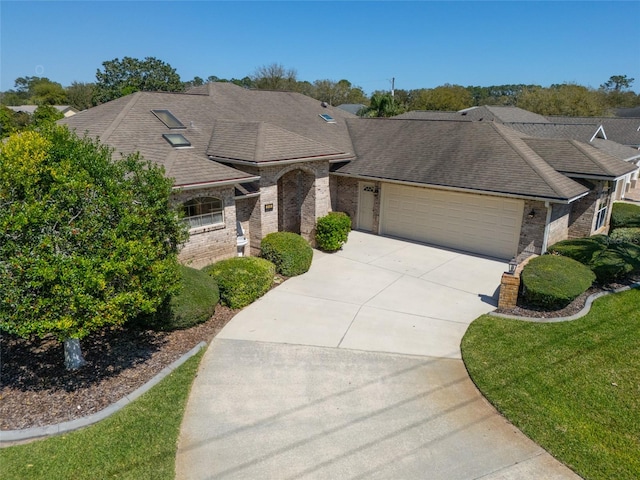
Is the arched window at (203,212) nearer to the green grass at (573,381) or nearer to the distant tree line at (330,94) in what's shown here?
the green grass at (573,381)

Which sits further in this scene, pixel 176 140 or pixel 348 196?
pixel 348 196

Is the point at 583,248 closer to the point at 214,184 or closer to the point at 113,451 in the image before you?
the point at 214,184

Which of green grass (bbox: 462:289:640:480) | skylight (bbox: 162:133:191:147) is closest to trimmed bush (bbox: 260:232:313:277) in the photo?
skylight (bbox: 162:133:191:147)

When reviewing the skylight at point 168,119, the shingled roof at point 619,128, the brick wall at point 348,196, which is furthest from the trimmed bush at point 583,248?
the shingled roof at point 619,128

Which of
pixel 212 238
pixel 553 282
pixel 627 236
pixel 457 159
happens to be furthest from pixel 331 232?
pixel 627 236

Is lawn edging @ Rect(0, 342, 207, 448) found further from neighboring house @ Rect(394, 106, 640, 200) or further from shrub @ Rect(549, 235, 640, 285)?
neighboring house @ Rect(394, 106, 640, 200)

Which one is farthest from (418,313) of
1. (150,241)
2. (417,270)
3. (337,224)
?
(150,241)
